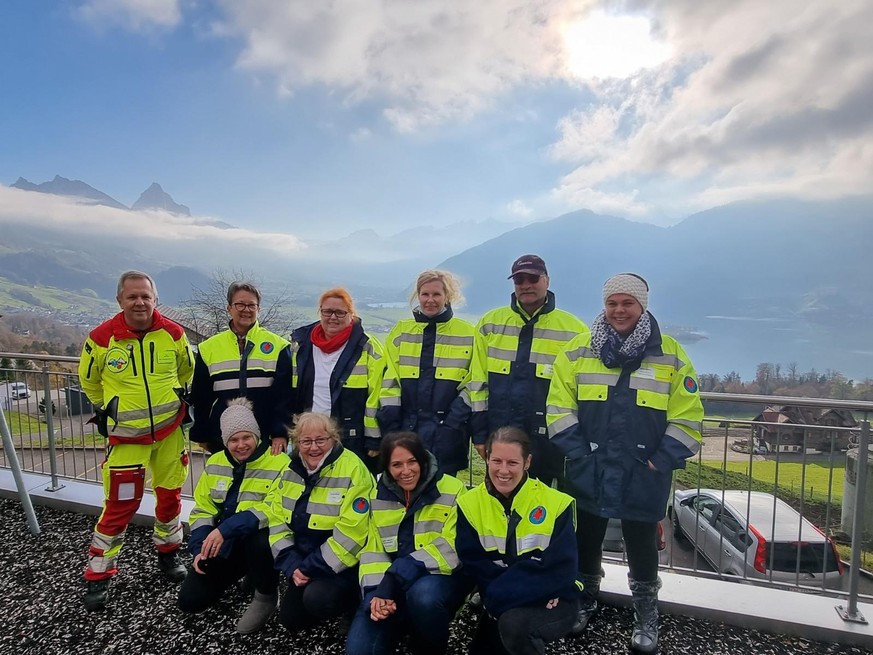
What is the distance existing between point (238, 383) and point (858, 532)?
141 inches

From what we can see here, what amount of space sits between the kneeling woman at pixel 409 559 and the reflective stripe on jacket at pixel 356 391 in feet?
1.56

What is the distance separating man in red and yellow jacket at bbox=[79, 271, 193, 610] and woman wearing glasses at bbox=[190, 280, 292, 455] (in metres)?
0.20

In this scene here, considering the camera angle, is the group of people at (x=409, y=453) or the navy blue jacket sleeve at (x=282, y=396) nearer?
the group of people at (x=409, y=453)

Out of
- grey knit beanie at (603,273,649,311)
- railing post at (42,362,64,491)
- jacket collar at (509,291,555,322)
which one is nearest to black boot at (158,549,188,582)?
railing post at (42,362,64,491)

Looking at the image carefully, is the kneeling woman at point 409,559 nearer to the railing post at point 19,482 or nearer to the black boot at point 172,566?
the black boot at point 172,566

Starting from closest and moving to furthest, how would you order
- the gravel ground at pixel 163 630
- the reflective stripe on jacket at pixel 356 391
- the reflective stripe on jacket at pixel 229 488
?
the gravel ground at pixel 163 630, the reflective stripe on jacket at pixel 229 488, the reflective stripe on jacket at pixel 356 391

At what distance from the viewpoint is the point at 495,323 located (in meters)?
2.78

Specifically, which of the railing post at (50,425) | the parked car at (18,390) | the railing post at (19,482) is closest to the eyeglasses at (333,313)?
the railing post at (19,482)

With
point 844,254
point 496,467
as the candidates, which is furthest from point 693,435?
point 844,254

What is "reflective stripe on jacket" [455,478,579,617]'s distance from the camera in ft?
6.88

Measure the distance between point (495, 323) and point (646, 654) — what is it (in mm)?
1860

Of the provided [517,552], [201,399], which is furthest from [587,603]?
[201,399]

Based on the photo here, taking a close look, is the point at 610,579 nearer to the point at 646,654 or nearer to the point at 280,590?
the point at 646,654

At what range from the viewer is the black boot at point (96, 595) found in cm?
278
